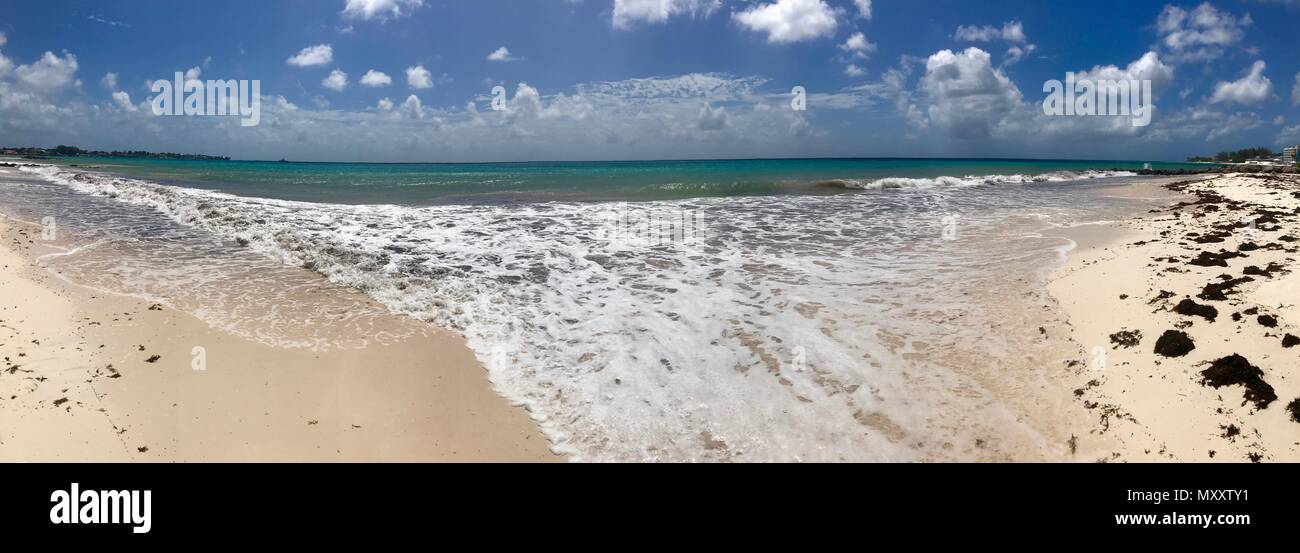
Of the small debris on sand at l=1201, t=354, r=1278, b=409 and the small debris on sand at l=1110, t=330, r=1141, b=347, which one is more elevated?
the small debris on sand at l=1110, t=330, r=1141, b=347

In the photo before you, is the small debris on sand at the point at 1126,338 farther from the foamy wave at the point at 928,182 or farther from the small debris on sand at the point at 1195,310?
the foamy wave at the point at 928,182

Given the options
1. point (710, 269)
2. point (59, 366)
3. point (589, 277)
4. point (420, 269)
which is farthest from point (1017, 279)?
point (59, 366)

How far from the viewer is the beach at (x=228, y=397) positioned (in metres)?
4.80

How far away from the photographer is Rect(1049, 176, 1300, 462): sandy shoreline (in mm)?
4562

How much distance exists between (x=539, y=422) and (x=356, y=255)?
8134 mm

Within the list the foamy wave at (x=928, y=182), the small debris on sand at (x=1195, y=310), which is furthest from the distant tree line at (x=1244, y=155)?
the small debris on sand at (x=1195, y=310)

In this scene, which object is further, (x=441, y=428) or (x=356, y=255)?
(x=356, y=255)

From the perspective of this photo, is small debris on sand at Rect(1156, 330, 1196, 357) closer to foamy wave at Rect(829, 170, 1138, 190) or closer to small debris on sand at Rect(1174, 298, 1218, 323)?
small debris on sand at Rect(1174, 298, 1218, 323)

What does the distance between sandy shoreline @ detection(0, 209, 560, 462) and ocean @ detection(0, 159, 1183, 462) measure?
1.35 feet

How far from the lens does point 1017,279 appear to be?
948 cm

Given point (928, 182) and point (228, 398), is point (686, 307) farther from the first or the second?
point (928, 182)

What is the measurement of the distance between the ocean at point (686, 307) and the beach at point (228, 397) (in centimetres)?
38

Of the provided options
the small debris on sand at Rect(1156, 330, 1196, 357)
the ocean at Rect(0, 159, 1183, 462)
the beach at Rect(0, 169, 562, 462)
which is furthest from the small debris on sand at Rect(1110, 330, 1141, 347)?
the beach at Rect(0, 169, 562, 462)
